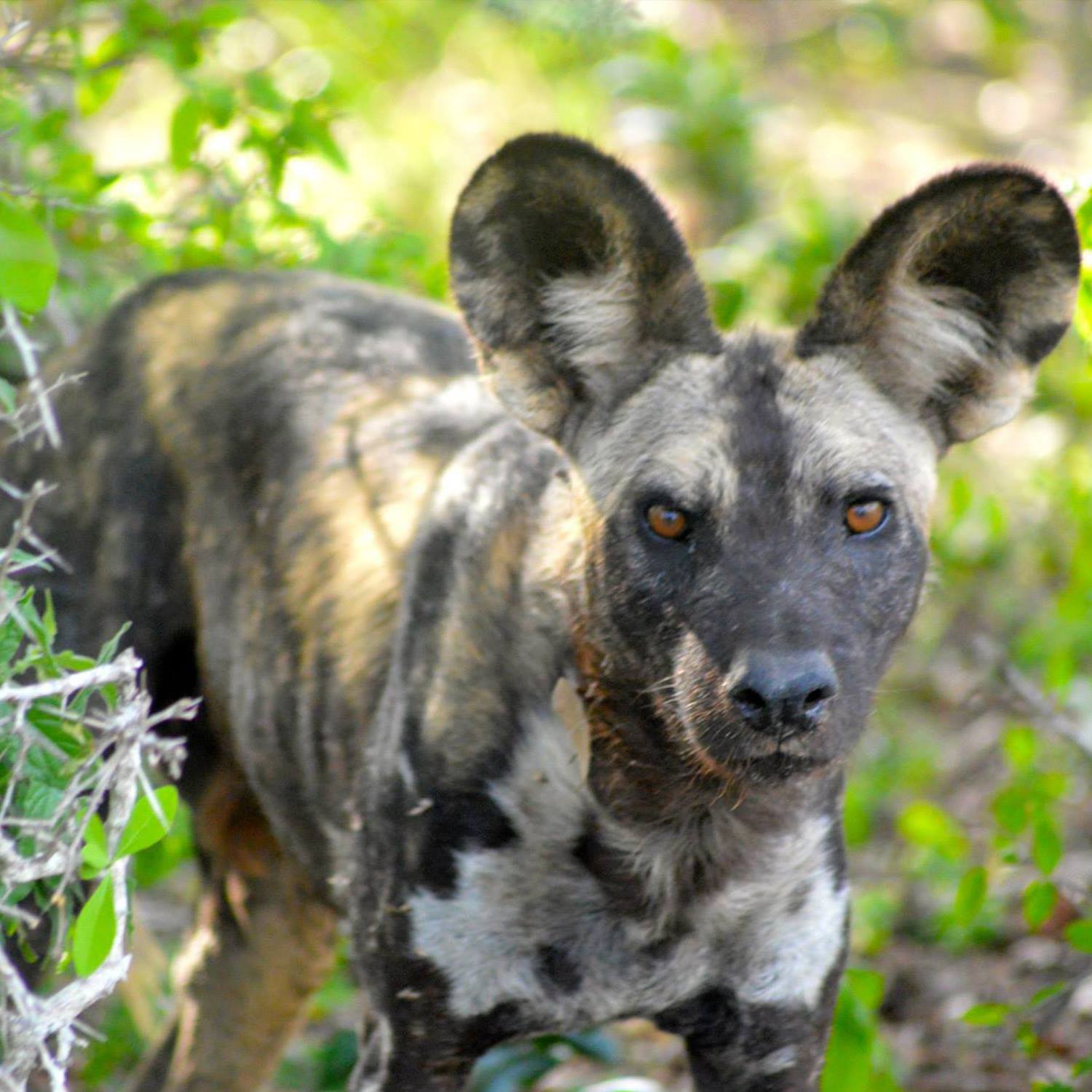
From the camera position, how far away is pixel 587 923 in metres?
3.30

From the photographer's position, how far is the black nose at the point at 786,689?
2.83 m

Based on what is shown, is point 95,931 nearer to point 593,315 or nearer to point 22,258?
point 22,258

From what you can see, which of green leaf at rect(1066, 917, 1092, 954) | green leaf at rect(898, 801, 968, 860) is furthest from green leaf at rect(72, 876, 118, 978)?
green leaf at rect(898, 801, 968, 860)

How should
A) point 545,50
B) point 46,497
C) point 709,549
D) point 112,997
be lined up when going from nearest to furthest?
point 709,549 < point 46,497 < point 112,997 < point 545,50

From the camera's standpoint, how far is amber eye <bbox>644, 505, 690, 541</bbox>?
312 centimetres

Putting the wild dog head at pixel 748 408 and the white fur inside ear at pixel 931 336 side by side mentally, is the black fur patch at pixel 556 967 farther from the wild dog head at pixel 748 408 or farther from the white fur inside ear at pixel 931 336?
the white fur inside ear at pixel 931 336

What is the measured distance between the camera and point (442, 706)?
3.39 meters

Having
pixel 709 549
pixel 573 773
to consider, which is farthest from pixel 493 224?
pixel 573 773

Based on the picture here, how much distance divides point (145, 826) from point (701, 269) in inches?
118

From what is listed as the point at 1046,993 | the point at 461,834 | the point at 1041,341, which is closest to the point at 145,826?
the point at 461,834

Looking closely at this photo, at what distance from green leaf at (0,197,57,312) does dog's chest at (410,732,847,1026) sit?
1.37 meters

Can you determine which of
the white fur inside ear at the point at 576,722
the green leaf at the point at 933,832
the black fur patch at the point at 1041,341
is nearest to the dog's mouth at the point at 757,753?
the white fur inside ear at the point at 576,722

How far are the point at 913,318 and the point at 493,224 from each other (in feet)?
2.64

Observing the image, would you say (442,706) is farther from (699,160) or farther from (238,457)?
(699,160)
